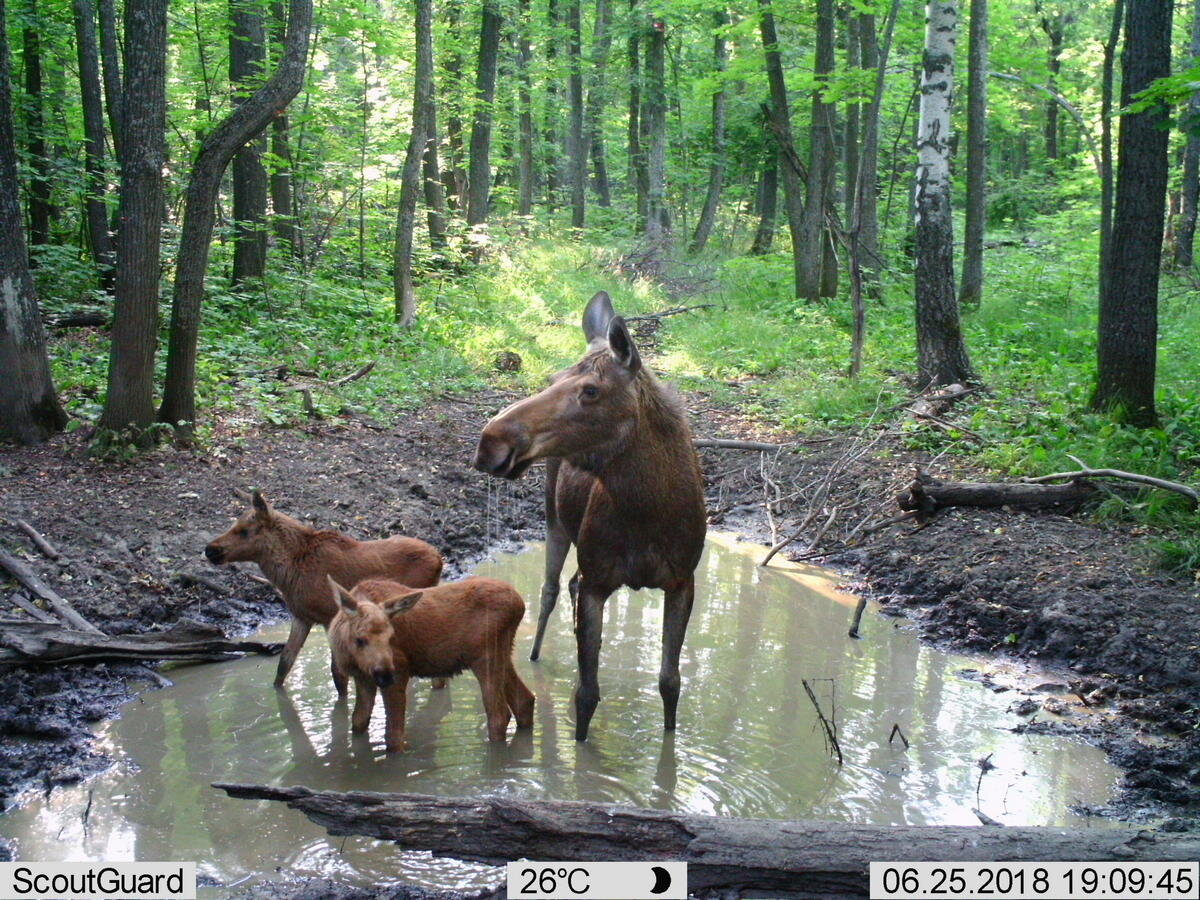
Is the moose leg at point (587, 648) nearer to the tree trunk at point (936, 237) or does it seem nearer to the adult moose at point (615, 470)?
the adult moose at point (615, 470)

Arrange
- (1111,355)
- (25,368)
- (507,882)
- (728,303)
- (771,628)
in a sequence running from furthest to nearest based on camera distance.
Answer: (728,303)
(1111,355)
(25,368)
(771,628)
(507,882)

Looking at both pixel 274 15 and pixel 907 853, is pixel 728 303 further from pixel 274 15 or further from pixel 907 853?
pixel 907 853

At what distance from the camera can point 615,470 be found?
5.87 m

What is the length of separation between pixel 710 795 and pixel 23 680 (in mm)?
4344

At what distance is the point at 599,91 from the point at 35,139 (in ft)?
79.9

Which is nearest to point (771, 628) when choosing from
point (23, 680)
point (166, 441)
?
point (23, 680)

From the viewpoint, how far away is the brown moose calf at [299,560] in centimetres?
721

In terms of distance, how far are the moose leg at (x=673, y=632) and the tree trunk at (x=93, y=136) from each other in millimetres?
13435

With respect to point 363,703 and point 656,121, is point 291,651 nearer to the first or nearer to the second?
point 363,703

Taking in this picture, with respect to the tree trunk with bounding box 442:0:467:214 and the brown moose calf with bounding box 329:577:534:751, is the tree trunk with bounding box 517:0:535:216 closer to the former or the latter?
the tree trunk with bounding box 442:0:467:214

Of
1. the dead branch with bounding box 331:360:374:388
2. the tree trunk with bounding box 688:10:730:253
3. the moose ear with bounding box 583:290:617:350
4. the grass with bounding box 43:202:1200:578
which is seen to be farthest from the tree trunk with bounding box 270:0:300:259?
the tree trunk with bounding box 688:10:730:253

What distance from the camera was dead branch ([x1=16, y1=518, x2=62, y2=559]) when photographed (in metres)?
7.91

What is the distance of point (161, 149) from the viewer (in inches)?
397

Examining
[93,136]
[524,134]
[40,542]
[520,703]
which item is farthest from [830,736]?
[524,134]
